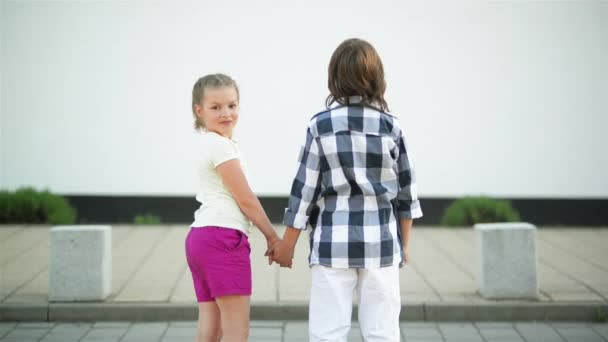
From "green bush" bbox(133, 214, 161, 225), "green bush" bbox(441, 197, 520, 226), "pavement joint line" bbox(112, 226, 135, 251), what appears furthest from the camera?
"green bush" bbox(133, 214, 161, 225)

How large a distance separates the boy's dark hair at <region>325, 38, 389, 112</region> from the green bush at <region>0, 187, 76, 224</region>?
696 centimetres

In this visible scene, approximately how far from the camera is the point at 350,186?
3.09m

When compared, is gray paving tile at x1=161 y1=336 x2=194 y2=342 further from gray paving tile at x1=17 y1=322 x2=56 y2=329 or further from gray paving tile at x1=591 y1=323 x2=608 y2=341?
gray paving tile at x1=591 y1=323 x2=608 y2=341

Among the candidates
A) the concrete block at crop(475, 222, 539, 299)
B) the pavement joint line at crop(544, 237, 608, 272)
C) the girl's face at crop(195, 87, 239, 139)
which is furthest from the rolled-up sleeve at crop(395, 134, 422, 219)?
the pavement joint line at crop(544, 237, 608, 272)

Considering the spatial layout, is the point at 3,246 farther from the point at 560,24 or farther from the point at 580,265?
the point at 560,24

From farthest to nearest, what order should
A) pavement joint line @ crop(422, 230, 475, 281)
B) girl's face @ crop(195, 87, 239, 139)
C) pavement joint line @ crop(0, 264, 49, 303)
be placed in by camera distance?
pavement joint line @ crop(422, 230, 475, 281) < pavement joint line @ crop(0, 264, 49, 303) < girl's face @ crop(195, 87, 239, 139)

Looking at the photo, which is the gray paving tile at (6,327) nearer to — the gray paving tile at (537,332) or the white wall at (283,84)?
the gray paving tile at (537,332)

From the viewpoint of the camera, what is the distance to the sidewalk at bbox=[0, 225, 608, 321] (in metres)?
5.59

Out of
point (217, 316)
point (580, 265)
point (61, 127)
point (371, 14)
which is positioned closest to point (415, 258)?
point (580, 265)

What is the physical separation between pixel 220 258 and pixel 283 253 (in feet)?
0.90

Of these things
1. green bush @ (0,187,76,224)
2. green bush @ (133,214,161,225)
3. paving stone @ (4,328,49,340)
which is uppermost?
green bush @ (0,187,76,224)

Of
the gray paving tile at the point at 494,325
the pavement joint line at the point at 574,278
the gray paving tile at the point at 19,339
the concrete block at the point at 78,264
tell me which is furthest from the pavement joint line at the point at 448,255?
the gray paving tile at the point at 19,339

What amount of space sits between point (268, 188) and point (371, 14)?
257cm

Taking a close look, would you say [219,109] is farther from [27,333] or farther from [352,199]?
[27,333]
